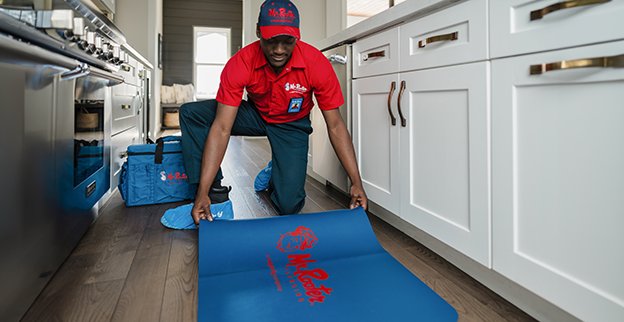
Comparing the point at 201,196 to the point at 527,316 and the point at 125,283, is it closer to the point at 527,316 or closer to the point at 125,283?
the point at 125,283

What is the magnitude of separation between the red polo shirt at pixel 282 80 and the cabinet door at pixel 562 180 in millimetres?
677

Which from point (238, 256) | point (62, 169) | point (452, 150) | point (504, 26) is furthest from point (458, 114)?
point (62, 169)

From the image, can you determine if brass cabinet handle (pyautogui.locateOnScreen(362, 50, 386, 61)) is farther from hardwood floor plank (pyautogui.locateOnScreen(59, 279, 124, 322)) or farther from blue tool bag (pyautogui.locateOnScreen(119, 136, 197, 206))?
hardwood floor plank (pyautogui.locateOnScreen(59, 279, 124, 322))

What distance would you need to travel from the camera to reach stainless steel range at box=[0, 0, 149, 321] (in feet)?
2.58

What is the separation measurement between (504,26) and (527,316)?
73cm

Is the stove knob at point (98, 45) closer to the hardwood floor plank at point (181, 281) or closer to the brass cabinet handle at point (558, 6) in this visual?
the hardwood floor plank at point (181, 281)

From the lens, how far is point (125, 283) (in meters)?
1.07

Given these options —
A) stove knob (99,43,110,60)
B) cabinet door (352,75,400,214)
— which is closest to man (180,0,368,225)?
cabinet door (352,75,400,214)

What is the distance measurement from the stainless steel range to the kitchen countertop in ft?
3.40

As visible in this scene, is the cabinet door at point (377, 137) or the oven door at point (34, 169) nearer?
the oven door at point (34, 169)

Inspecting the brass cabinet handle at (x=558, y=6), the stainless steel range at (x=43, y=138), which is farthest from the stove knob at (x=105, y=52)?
the brass cabinet handle at (x=558, y=6)

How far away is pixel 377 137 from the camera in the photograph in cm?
156

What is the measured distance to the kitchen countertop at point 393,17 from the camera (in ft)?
3.78

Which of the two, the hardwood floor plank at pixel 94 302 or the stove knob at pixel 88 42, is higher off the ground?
the stove knob at pixel 88 42
